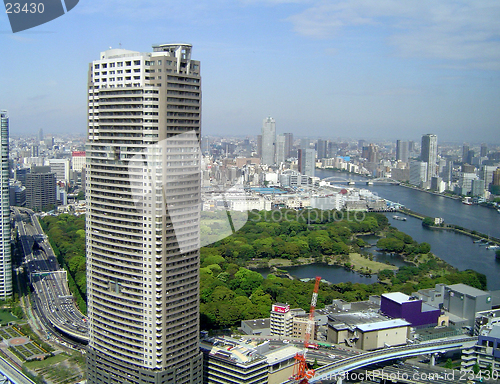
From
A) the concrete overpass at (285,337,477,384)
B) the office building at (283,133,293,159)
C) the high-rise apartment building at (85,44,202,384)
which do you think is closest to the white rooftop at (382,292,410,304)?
the concrete overpass at (285,337,477,384)

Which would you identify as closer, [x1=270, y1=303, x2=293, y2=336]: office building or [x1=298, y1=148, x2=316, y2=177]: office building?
[x1=270, y1=303, x2=293, y2=336]: office building

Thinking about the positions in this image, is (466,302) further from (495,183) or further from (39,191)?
(39,191)

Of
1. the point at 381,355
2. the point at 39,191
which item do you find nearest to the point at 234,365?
the point at 381,355

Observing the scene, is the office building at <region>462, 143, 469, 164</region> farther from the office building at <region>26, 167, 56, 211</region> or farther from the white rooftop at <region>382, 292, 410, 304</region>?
the office building at <region>26, 167, 56, 211</region>

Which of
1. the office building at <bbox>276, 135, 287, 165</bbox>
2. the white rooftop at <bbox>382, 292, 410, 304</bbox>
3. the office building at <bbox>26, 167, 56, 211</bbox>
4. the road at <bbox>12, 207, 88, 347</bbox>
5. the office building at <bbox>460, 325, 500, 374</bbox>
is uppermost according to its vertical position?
the office building at <bbox>276, 135, 287, 165</bbox>

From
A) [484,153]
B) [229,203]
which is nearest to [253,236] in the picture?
[229,203]

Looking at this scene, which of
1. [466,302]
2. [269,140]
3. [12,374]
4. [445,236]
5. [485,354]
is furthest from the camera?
[269,140]
